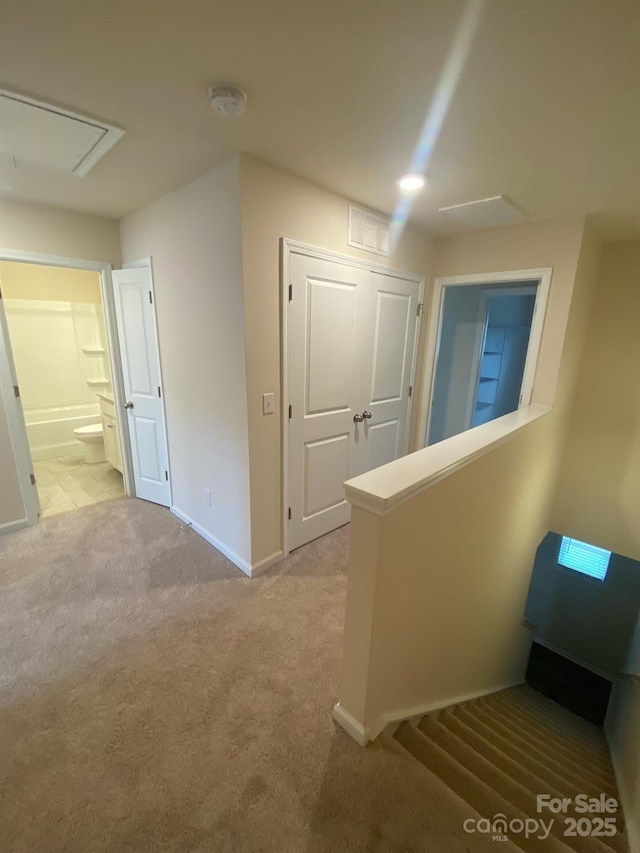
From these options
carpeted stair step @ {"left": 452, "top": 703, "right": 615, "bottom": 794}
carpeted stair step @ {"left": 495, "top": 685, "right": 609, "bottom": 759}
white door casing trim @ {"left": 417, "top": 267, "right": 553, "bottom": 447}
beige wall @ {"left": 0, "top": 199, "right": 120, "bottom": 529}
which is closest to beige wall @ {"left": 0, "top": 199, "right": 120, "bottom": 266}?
beige wall @ {"left": 0, "top": 199, "right": 120, "bottom": 529}

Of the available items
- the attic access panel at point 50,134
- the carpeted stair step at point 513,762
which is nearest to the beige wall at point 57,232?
the attic access panel at point 50,134

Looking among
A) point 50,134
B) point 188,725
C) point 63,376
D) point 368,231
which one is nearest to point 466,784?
point 188,725

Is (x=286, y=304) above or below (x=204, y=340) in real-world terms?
above

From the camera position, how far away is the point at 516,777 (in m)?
1.52

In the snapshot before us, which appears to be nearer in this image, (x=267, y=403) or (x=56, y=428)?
(x=267, y=403)

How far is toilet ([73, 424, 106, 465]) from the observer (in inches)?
161

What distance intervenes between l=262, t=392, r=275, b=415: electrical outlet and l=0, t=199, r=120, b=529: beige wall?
2.05m

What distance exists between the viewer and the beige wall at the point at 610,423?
308cm

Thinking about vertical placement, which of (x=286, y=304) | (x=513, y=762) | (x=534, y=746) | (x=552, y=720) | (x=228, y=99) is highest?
(x=228, y=99)

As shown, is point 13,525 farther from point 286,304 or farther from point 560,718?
point 560,718

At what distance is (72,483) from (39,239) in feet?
7.69

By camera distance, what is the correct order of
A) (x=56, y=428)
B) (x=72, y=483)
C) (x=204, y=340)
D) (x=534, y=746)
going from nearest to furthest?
(x=534, y=746), (x=204, y=340), (x=72, y=483), (x=56, y=428)

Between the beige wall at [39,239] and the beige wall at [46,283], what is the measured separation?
43.3 inches

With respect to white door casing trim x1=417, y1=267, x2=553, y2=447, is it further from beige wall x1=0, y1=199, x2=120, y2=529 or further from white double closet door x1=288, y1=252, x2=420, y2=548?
beige wall x1=0, y1=199, x2=120, y2=529
